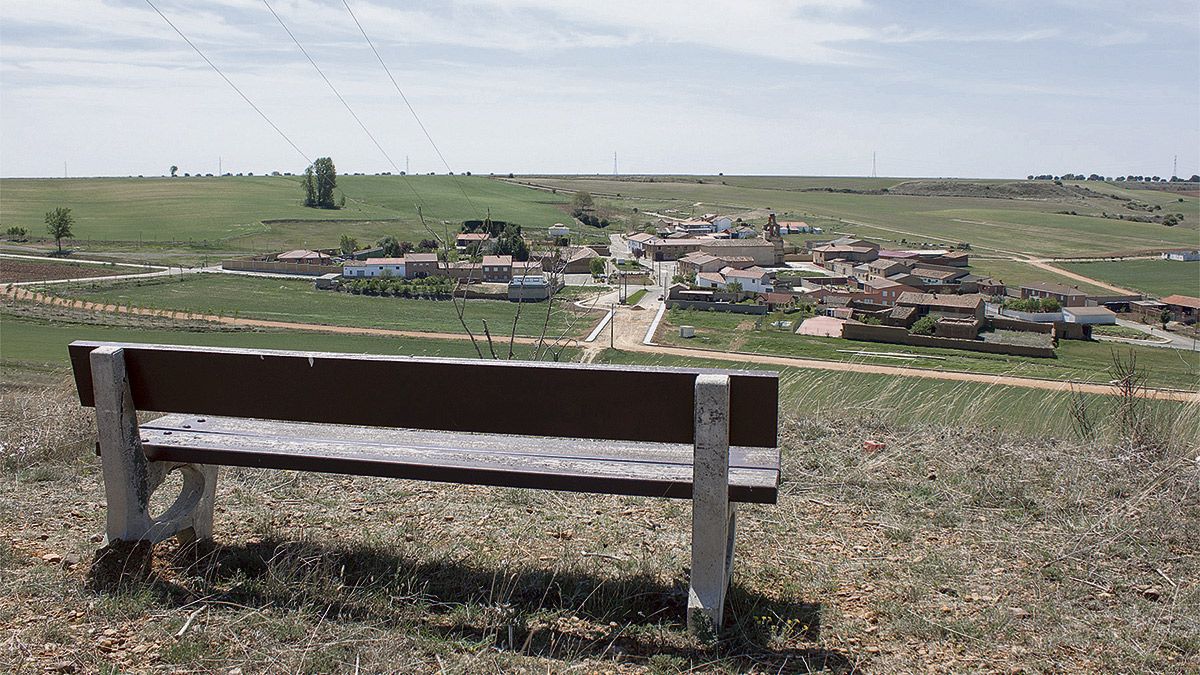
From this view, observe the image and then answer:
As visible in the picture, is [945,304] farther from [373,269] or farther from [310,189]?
[310,189]

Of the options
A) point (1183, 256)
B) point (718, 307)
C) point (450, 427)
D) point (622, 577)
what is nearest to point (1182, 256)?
point (1183, 256)

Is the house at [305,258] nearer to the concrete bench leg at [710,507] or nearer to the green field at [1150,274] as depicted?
the green field at [1150,274]

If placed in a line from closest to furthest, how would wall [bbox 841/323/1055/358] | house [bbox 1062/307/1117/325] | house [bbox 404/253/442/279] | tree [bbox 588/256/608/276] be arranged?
wall [bbox 841/323/1055/358]
house [bbox 1062/307/1117/325]
tree [bbox 588/256/608/276]
house [bbox 404/253/442/279]

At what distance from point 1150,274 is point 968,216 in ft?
152

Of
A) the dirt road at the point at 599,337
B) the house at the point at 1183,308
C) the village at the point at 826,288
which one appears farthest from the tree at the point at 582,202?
the house at the point at 1183,308

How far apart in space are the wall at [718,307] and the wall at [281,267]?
2261 centimetres

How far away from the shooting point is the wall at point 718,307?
4606 centimetres

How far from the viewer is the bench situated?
243cm

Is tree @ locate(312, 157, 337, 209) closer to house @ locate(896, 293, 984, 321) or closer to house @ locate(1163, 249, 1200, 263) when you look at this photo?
house @ locate(896, 293, 984, 321)

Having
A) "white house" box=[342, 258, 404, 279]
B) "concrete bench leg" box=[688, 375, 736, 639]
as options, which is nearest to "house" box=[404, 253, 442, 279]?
"white house" box=[342, 258, 404, 279]

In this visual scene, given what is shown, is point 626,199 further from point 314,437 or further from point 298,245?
point 314,437

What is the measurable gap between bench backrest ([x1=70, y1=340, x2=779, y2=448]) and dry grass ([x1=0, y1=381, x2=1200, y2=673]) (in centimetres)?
53

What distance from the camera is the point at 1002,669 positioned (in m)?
2.31

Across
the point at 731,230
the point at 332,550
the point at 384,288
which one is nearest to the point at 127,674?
the point at 332,550
